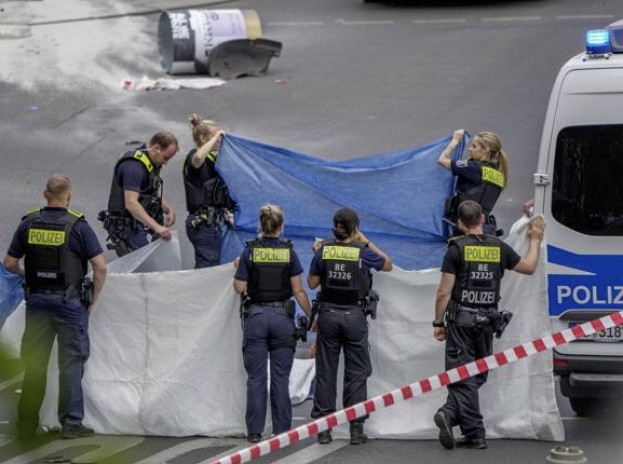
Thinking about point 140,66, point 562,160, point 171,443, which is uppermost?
point 140,66

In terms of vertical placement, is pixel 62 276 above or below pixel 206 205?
below

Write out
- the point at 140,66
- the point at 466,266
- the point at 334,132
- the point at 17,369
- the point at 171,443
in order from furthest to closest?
the point at 140,66
the point at 334,132
the point at 171,443
the point at 466,266
the point at 17,369

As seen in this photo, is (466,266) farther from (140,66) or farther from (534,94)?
(140,66)

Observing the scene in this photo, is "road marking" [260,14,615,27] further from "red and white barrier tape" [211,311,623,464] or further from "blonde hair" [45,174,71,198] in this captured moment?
"blonde hair" [45,174,71,198]

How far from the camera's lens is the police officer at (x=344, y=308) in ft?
25.6

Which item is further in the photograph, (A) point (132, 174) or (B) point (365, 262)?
(A) point (132, 174)

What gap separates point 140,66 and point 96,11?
431cm

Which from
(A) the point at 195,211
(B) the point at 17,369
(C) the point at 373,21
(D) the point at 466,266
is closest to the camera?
(B) the point at 17,369

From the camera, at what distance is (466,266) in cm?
767

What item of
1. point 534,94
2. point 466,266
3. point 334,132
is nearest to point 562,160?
point 466,266

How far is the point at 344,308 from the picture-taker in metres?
7.85

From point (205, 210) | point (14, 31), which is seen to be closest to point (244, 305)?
point (205, 210)

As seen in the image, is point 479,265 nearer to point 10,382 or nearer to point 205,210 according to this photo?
point 205,210

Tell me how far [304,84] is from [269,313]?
12428mm
